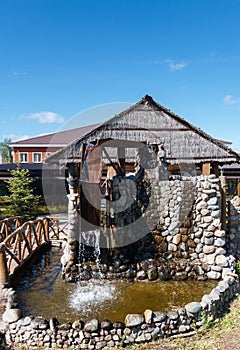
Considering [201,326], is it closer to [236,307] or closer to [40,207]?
[236,307]

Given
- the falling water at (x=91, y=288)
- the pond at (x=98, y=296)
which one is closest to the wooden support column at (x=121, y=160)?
the falling water at (x=91, y=288)

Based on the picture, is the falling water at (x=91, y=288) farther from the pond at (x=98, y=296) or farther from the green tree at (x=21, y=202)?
the green tree at (x=21, y=202)

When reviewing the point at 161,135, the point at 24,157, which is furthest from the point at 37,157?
the point at 161,135

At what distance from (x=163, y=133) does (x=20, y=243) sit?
229 inches

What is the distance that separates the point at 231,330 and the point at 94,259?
3689 mm

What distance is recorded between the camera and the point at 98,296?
6.07 metres

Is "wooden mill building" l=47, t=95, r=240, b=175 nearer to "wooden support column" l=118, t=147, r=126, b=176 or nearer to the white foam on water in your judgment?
"wooden support column" l=118, t=147, r=126, b=176

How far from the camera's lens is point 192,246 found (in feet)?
23.7

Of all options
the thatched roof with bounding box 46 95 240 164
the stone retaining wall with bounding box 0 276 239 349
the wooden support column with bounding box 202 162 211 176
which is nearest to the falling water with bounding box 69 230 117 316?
the stone retaining wall with bounding box 0 276 239 349

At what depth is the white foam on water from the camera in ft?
18.4

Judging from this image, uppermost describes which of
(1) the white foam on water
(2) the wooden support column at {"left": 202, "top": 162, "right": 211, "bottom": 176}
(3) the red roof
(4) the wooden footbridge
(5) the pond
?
(3) the red roof

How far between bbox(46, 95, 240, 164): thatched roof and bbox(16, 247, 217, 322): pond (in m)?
3.71

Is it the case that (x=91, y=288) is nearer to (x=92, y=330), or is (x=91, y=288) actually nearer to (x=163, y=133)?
(x=92, y=330)

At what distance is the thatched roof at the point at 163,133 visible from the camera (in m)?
9.08
